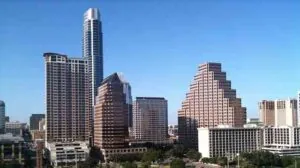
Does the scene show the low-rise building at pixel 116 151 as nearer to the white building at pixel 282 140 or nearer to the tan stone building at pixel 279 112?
the white building at pixel 282 140

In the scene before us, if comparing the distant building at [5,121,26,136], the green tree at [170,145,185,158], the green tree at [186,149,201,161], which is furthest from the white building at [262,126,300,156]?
the distant building at [5,121,26,136]

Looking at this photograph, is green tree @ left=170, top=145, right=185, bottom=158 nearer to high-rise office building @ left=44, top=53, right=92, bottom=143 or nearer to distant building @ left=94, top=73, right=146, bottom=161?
distant building @ left=94, top=73, right=146, bottom=161

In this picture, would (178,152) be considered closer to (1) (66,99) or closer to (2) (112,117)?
(2) (112,117)

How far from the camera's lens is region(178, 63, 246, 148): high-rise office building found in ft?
138

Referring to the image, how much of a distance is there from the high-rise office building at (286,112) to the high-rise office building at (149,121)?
13215mm

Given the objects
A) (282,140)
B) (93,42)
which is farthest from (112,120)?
(93,42)

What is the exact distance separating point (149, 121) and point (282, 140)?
58.5 ft

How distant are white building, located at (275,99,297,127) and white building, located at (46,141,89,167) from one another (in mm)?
23441

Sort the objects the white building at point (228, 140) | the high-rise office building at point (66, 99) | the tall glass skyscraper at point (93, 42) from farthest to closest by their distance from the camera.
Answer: the tall glass skyscraper at point (93, 42), the high-rise office building at point (66, 99), the white building at point (228, 140)

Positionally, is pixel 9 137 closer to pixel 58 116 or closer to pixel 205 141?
pixel 58 116

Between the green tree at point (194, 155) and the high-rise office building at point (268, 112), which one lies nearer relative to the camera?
the green tree at point (194, 155)

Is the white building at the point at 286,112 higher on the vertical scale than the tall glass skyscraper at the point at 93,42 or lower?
lower

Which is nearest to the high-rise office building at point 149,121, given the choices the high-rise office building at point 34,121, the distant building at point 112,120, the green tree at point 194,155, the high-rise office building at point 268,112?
the high-rise office building at point 268,112

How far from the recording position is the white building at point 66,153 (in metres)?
37.0
